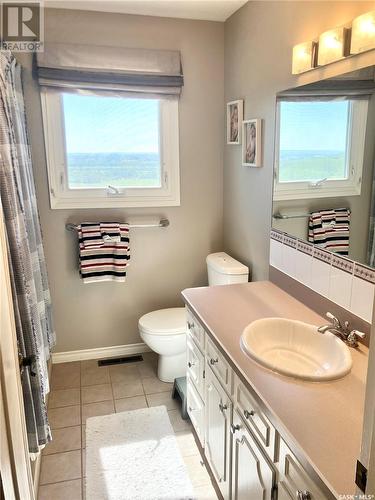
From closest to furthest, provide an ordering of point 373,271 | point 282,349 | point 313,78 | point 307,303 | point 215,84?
1. point 373,271
2. point 282,349
3. point 313,78
4. point 307,303
5. point 215,84

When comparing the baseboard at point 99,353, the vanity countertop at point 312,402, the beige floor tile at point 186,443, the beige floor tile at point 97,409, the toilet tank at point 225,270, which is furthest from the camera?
the baseboard at point 99,353

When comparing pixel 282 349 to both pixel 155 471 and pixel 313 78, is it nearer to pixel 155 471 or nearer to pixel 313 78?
pixel 155 471

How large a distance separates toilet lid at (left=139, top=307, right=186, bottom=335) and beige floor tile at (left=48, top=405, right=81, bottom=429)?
0.68 metres

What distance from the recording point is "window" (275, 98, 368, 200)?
1.59 metres

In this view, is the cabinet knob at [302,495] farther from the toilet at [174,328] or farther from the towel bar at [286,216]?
the toilet at [174,328]

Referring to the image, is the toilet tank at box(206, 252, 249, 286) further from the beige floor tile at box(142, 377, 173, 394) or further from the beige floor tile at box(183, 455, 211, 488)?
the beige floor tile at box(183, 455, 211, 488)

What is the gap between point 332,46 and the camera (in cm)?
161

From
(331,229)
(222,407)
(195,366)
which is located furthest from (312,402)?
(195,366)

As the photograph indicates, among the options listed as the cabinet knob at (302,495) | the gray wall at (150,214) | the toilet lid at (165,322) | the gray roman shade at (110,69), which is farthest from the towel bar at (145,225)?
the cabinet knob at (302,495)

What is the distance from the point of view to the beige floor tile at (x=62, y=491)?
190 centimetres

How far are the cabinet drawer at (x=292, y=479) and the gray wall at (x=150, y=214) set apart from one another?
6.81 feet

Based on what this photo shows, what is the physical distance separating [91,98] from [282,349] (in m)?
2.12

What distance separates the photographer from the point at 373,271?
150 cm

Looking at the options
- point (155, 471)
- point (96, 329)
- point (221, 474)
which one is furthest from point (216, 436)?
point (96, 329)
